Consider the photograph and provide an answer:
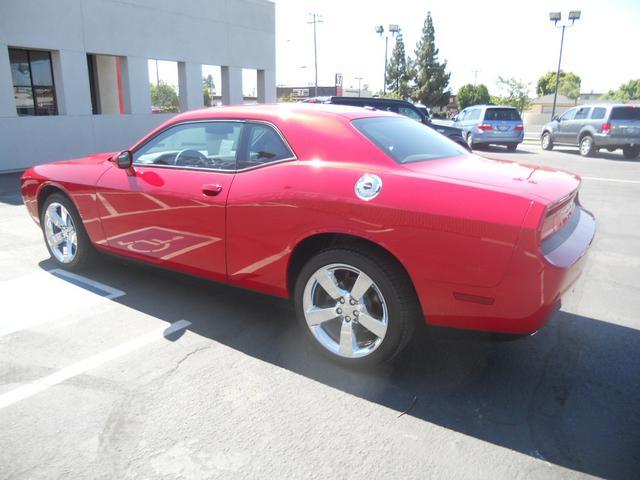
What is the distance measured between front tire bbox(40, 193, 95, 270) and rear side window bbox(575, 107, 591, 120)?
1759 cm

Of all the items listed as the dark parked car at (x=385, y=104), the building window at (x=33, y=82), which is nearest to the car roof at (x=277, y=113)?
the dark parked car at (x=385, y=104)

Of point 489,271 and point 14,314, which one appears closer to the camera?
point 489,271

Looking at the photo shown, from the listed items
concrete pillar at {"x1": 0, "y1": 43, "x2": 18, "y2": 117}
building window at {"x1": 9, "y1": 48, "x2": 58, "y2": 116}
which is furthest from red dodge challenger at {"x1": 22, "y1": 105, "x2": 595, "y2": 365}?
building window at {"x1": 9, "y1": 48, "x2": 58, "y2": 116}

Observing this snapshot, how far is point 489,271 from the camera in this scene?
2580 mm

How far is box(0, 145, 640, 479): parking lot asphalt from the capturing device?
2.38m

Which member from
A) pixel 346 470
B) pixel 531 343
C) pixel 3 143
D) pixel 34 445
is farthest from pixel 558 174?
pixel 3 143

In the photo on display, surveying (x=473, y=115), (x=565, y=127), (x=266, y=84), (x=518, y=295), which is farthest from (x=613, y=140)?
(x=518, y=295)

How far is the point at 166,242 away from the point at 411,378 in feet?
6.85

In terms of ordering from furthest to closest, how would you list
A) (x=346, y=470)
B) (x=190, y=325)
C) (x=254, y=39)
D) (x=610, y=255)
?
(x=254, y=39), (x=610, y=255), (x=190, y=325), (x=346, y=470)

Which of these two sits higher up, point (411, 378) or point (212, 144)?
point (212, 144)

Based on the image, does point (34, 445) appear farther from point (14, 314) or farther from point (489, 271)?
point (489, 271)

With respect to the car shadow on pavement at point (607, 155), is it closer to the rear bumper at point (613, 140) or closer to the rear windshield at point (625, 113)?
the rear bumper at point (613, 140)

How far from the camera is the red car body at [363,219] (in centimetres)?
259

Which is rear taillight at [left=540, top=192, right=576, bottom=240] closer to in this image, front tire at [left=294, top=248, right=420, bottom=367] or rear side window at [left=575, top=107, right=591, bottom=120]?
front tire at [left=294, top=248, right=420, bottom=367]
